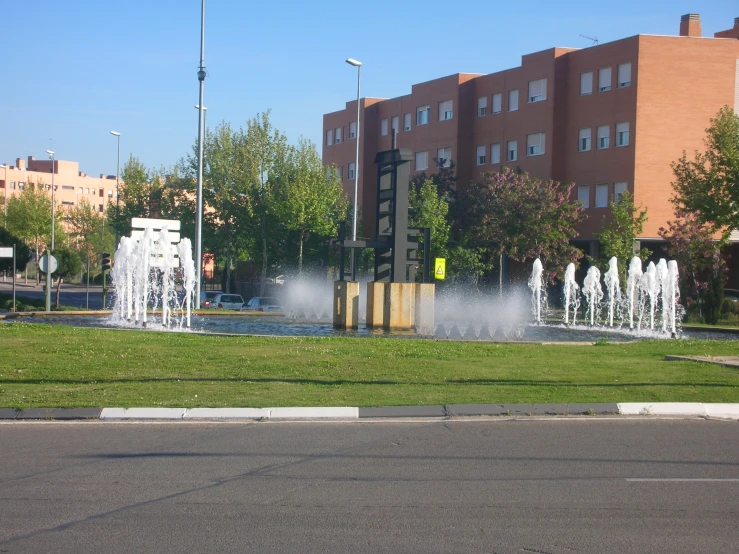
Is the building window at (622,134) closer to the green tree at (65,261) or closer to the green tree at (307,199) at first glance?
the green tree at (307,199)

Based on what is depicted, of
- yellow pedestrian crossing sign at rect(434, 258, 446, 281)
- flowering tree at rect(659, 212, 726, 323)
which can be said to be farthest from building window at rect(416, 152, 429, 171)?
yellow pedestrian crossing sign at rect(434, 258, 446, 281)

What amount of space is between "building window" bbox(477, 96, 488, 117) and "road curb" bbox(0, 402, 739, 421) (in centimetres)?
4556

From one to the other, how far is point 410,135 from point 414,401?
1983 inches

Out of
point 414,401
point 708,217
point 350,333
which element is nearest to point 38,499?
point 414,401

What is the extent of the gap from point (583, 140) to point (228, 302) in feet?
72.9

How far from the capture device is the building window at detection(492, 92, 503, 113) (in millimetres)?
54769

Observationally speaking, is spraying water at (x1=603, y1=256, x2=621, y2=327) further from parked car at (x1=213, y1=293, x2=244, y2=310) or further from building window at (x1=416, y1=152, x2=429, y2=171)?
building window at (x1=416, y1=152, x2=429, y2=171)

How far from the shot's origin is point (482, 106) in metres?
56.5

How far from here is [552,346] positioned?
19.7 metres

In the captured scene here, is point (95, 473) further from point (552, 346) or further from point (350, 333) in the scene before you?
point (350, 333)

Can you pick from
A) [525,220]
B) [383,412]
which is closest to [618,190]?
[525,220]

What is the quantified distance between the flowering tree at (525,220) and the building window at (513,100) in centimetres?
894

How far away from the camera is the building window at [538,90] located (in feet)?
169

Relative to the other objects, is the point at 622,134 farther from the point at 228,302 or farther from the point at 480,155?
the point at 228,302
